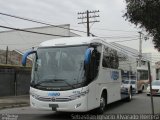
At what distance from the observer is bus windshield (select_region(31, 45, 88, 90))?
12367 millimetres

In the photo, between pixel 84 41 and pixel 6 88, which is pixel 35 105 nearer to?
pixel 84 41

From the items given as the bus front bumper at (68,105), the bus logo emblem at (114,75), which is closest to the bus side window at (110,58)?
the bus logo emblem at (114,75)

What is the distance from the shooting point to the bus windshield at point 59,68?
12.4 metres

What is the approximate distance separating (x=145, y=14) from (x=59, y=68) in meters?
3.87

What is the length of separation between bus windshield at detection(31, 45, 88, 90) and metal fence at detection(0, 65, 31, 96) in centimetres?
1229

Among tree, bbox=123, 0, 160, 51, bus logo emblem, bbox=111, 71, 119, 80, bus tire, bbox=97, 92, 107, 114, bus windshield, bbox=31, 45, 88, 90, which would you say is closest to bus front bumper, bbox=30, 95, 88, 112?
bus windshield, bbox=31, 45, 88, 90

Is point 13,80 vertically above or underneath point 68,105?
above

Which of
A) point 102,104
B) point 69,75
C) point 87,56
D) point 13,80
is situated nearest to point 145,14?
point 87,56

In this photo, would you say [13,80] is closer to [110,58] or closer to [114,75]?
[114,75]

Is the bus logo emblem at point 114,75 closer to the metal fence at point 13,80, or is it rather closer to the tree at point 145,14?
the tree at point 145,14

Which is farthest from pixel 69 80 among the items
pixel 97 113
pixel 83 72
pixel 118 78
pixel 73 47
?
pixel 118 78

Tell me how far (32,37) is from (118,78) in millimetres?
32956

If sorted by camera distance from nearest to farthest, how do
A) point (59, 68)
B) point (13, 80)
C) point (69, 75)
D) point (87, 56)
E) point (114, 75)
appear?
point (87, 56) → point (69, 75) → point (59, 68) → point (114, 75) → point (13, 80)

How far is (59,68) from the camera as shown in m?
12.6
